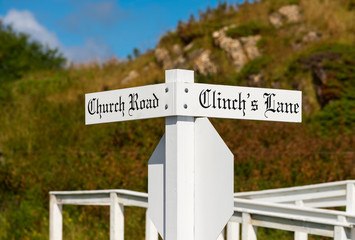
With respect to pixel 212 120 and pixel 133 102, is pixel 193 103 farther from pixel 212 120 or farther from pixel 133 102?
pixel 212 120

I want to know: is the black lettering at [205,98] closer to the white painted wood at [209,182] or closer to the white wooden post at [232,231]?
the white painted wood at [209,182]

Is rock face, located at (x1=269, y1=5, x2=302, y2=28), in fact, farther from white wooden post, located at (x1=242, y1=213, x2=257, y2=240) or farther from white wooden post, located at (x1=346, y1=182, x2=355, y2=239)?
white wooden post, located at (x1=242, y1=213, x2=257, y2=240)

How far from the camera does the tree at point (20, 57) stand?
78.7ft

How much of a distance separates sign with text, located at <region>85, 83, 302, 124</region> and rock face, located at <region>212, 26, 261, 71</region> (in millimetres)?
15990

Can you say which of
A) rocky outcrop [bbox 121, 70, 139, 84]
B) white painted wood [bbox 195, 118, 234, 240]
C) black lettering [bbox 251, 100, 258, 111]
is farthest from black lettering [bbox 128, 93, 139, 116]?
rocky outcrop [bbox 121, 70, 139, 84]

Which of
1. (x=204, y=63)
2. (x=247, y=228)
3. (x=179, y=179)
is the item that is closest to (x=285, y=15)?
(x=204, y=63)

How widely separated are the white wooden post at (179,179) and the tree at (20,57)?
20393 mm

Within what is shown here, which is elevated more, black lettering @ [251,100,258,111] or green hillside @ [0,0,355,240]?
green hillside @ [0,0,355,240]

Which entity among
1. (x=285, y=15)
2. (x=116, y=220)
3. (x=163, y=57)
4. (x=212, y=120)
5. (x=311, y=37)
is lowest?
(x=116, y=220)

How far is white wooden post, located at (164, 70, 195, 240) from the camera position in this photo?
2859 mm

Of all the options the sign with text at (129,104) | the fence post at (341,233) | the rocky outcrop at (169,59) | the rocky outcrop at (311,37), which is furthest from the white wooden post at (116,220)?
the rocky outcrop at (169,59)

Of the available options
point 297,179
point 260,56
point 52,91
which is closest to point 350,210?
point 297,179

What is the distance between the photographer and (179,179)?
2865mm

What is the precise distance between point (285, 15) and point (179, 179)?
60.6 feet
